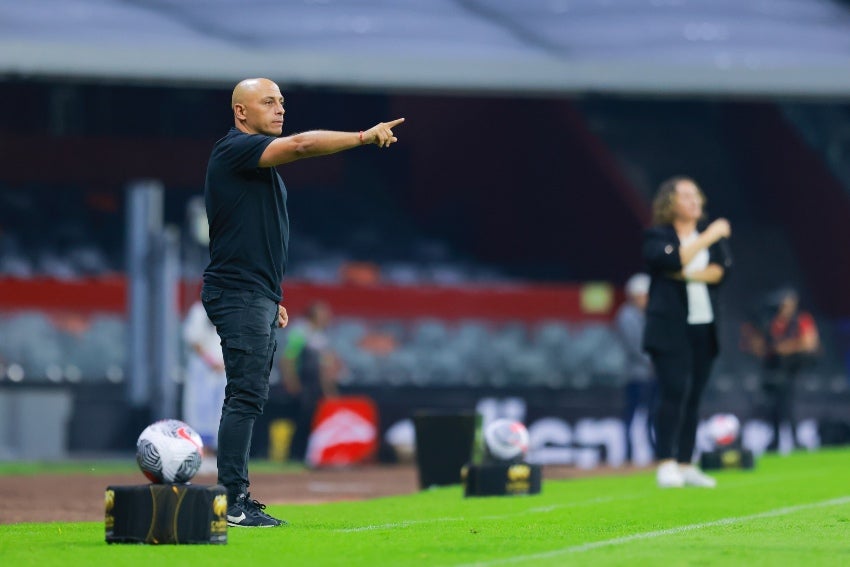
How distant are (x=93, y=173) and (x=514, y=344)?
8.66 m

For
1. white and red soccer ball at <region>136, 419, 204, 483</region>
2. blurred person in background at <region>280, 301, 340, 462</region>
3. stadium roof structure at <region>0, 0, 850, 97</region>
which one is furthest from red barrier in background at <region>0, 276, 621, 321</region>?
white and red soccer ball at <region>136, 419, 204, 483</region>

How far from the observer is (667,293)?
12031mm

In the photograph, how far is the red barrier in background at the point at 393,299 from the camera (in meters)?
22.6

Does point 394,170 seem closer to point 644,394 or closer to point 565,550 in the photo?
point 644,394

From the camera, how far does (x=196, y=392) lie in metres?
17.6

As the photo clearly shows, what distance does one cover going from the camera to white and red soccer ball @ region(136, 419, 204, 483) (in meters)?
7.43

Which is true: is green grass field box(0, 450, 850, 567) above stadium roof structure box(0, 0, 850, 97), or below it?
below

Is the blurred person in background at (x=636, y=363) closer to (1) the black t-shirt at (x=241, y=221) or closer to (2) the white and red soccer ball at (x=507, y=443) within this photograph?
(2) the white and red soccer ball at (x=507, y=443)

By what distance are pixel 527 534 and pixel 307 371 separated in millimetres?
12043

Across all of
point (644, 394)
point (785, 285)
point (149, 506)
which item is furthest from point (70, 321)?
point (149, 506)

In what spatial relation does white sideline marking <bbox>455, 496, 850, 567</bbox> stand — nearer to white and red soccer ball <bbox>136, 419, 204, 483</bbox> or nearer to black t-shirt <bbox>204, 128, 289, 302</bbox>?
white and red soccer ball <bbox>136, 419, 204, 483</bbox>

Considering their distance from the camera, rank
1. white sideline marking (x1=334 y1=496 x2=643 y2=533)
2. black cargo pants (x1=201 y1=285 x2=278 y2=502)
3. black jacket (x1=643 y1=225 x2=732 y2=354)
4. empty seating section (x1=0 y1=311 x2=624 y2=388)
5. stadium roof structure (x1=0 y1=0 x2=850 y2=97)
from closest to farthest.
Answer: black cargo pants (x1=201 y1=285 x2=278 y2=502), white sideline marking (x1=334 y1=496 x2=643 y2=533), black jacket (x1=643 y1=225 x2=732 y2=354), empty seating section (x1=0 y1=311 x2=624 y2=388), stadium roof structure (x1=0 y1=0 x2=850 y2=97)

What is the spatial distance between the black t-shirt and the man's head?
0.30 feet

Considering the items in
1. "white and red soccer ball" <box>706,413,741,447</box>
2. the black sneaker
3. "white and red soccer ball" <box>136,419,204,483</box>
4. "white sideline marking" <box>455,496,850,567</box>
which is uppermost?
"white and red soccer ball" <box>136,419,204,483</box>
